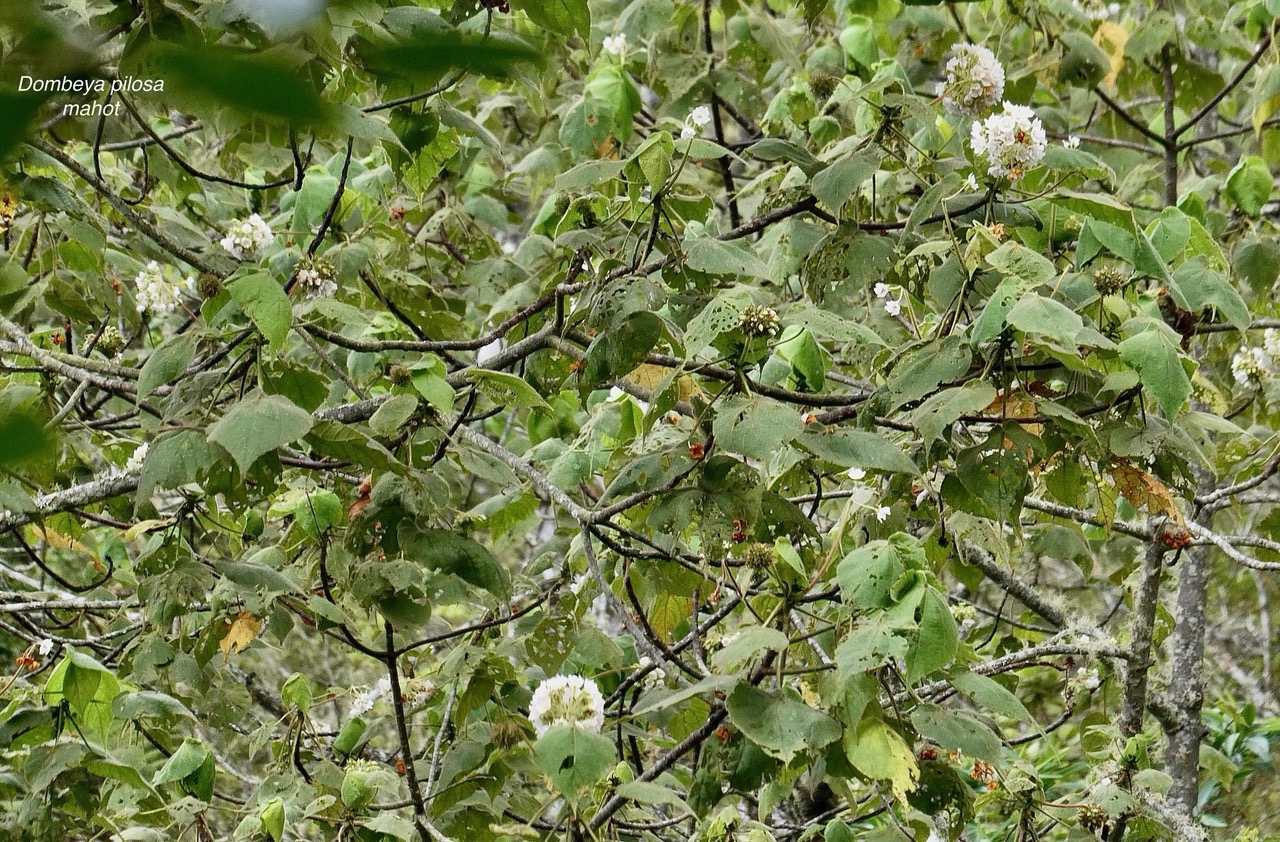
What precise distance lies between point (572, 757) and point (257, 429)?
537 mm

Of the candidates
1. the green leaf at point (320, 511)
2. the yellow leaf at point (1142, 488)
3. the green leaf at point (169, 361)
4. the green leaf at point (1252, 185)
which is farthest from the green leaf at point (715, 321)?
the green leaf at point (1252, 185)

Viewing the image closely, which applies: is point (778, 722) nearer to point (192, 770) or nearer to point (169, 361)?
point (169, 361)

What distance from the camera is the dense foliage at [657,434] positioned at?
5.02 feet

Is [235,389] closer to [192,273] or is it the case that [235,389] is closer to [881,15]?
[192,273]

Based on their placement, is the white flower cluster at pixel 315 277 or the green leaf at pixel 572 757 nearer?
the green leaf at pixel 572 757

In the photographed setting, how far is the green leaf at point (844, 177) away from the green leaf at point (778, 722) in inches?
28.4

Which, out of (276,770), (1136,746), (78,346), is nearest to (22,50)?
(276,770)

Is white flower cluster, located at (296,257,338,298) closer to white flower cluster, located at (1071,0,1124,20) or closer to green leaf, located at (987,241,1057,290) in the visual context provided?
green leaf, located at (987,241,1057,290)

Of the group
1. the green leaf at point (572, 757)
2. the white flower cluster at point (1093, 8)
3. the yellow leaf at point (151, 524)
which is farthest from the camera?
the white flower cluster at point (1093, 8)

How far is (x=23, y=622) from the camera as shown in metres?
2.61

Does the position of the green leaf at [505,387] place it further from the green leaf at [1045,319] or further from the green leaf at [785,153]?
the green leaf at [1045,319]

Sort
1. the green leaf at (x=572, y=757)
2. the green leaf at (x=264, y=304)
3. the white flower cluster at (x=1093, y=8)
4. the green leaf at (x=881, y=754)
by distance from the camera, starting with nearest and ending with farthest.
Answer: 1. the green leaf at (x=572, y=757)
2. the green leaf at (x=881, y=754)
3. the green leaf at (x=264, y=304)
4. the white flower cluster at (x=1093, y=8)

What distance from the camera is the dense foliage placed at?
153 cm

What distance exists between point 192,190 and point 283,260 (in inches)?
19.0
